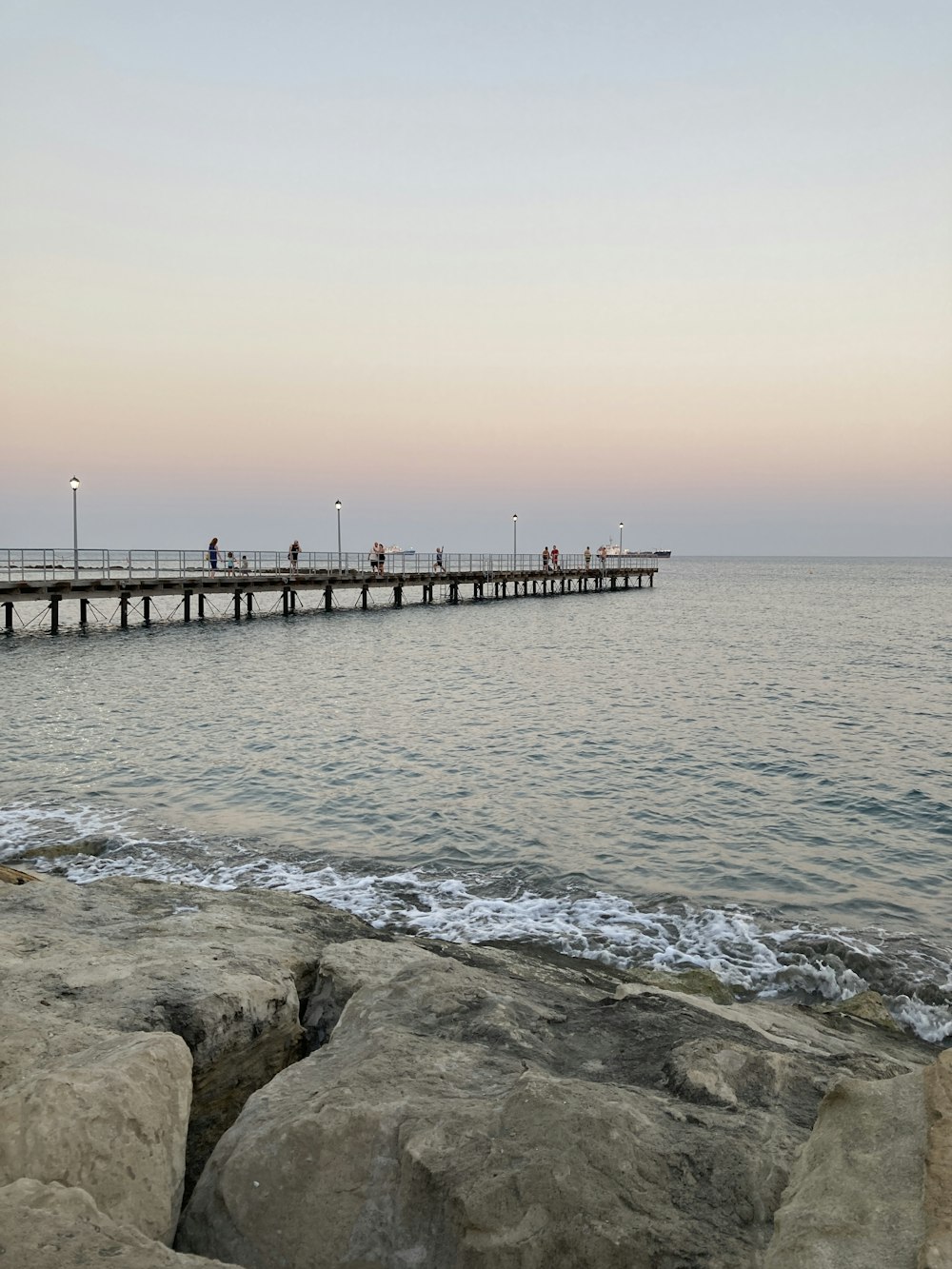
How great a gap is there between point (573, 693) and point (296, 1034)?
22245mm

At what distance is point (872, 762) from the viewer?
17.9m

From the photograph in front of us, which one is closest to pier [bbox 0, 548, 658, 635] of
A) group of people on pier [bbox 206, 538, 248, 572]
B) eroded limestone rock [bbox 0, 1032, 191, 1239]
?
group of people on pier [bbox 206, 538, 248, 572]

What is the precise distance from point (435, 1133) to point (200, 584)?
143 feet

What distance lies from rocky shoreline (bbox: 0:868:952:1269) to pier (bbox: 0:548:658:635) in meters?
34.5

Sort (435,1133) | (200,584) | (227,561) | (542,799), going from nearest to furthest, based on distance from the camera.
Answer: (435,1133) → (542,799) → (200,584) → (227,561)

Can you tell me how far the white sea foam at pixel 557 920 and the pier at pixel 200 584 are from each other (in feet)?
90.7

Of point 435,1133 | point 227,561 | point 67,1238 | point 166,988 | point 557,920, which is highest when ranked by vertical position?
point 227,561

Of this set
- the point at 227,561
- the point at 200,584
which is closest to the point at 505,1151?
the point at 200,584

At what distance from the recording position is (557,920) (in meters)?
9.87

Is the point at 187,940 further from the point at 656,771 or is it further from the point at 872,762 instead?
the point at 872,762

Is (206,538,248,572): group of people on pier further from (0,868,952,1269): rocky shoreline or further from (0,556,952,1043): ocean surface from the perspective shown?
(0,868,952,1269): rocky shoreline

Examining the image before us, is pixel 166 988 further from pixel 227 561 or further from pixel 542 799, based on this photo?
pixel 227 561

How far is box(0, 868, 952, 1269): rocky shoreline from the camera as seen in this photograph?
301 cm

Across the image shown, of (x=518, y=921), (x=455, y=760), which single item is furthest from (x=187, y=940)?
(x=455, y=760)
